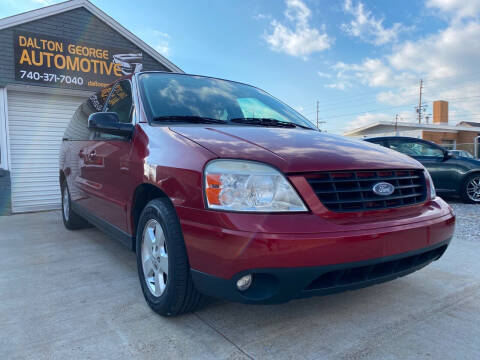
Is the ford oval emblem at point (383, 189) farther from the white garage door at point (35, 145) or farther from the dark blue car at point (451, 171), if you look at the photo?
the white garage door at point (35, 145)

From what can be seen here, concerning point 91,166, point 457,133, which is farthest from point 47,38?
point 457,133

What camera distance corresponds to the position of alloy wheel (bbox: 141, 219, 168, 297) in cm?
221

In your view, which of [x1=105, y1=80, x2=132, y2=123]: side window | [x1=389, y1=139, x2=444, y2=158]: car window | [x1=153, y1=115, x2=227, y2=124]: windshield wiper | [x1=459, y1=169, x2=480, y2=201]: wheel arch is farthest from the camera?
[x1=389, y1=139, x2=444, y2=158]: car window

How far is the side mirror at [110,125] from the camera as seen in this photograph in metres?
2.66

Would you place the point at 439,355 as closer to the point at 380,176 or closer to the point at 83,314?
the point at 380,176

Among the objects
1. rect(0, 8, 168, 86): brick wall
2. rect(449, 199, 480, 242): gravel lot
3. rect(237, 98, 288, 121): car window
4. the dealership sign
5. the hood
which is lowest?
rect(449, 199, 480, 242): gravel lot

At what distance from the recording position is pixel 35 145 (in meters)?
7.33

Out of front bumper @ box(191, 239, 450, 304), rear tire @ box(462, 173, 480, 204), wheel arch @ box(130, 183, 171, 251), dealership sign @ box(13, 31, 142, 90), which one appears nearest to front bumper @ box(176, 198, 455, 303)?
front bumper @ box(191, 239, 450, 304)

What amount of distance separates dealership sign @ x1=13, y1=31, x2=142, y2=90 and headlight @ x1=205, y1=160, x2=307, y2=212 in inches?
268

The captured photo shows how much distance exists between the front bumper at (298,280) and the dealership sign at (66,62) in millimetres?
6905

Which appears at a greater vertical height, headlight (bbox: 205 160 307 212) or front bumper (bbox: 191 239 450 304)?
headlight (bbox: 205 160 307 212)

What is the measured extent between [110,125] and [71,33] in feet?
20.7

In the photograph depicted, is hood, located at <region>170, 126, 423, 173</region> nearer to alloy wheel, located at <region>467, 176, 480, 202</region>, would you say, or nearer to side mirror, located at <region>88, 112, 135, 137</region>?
side mirror, located at <region>88, 112, 135, 137</region>

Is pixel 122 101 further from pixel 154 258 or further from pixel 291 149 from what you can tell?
pixel 291 149
